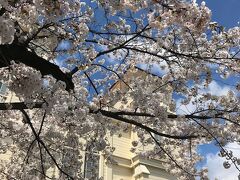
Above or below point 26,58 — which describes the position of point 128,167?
above

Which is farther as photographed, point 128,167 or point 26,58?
point 128,167

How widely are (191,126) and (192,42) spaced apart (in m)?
2.36

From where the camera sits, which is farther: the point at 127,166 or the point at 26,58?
the point at 127,166

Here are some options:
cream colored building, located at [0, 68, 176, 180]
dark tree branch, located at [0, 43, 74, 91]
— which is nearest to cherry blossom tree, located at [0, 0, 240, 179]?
dark tree branch, located at [0, 43, 74, 91]

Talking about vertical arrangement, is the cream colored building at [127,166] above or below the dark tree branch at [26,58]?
above

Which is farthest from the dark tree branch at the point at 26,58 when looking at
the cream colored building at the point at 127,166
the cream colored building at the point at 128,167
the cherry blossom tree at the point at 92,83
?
the cream colored building at the point at 128,167

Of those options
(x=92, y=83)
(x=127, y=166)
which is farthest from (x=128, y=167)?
(x=92, y=83)

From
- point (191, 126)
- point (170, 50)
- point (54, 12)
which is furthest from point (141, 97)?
point (54, 12)

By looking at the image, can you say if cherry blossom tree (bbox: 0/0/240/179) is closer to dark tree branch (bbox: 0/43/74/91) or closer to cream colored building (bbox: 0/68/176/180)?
dark tree branch (bbox: 0/43/74/91)

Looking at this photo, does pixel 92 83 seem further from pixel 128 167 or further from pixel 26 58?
pixel 128 167

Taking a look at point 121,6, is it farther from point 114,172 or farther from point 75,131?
point 114,172

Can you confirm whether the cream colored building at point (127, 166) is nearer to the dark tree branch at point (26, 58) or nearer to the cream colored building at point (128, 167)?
the cream colored building at point (128, 167)

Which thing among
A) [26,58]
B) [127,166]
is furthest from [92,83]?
[127,166]

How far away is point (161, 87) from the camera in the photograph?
378 inches
